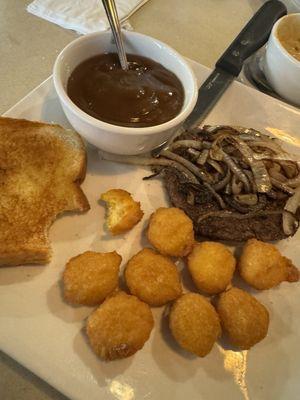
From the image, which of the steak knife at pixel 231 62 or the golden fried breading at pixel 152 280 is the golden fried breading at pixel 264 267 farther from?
the steak knife at pixel 231 62

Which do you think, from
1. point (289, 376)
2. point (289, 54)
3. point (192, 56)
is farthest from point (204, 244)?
point (192, 56)

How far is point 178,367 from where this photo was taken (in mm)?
1506

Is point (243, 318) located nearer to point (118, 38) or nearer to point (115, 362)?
point (115, 362)

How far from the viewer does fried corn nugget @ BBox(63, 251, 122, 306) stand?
1540 mm

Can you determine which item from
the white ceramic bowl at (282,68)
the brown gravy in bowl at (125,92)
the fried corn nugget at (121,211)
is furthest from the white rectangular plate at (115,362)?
the white ceramic bowl at (282,68)

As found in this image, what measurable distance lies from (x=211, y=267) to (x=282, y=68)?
142 cm

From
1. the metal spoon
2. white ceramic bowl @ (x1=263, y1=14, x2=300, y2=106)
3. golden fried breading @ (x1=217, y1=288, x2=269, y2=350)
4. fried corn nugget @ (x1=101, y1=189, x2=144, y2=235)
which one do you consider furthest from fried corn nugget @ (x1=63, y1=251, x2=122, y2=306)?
white ceramic bowl @ (x1=263, y1=14, x2=300, y2=106)

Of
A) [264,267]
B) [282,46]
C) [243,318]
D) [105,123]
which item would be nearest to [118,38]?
[105,123]

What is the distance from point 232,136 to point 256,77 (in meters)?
0.83

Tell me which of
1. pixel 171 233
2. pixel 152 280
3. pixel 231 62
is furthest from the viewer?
pixel 231 62

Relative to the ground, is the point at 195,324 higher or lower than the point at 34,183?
higher

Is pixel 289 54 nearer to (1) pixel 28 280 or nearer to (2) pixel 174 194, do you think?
(2) pixel 174 194

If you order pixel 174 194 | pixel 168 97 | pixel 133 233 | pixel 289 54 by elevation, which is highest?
pixel 289 54

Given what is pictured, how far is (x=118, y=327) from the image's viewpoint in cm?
146
